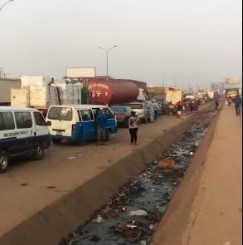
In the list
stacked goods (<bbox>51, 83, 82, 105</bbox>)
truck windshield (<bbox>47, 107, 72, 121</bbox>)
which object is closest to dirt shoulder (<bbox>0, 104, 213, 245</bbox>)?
truck windshield (<bbox>47, 107, 72, 121</bbox>)

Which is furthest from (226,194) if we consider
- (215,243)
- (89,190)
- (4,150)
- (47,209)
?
(4,150)

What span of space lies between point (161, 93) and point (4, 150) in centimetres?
9747

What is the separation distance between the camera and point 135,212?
13.4 metres

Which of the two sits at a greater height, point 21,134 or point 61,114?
point 61,114

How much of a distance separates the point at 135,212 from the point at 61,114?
1007cm

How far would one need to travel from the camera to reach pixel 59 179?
14523mm

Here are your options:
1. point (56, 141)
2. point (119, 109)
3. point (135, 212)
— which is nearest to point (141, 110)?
point (119, 109)

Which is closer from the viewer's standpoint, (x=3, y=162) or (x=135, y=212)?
(x=135, y=212)

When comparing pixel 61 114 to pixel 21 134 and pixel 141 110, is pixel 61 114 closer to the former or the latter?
pixel 21 134

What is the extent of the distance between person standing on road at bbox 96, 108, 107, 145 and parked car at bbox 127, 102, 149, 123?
16.3 metres

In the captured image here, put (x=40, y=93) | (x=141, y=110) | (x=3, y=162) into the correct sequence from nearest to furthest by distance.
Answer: (x=3, y=162) < (x=40, y=93) < (x=141, y=110)

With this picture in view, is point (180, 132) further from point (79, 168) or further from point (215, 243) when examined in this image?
point (215, 243)

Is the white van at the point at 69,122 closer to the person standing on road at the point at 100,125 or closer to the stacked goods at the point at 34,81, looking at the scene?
the person standing on road at the point at 100,125

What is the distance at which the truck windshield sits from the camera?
22516mm
